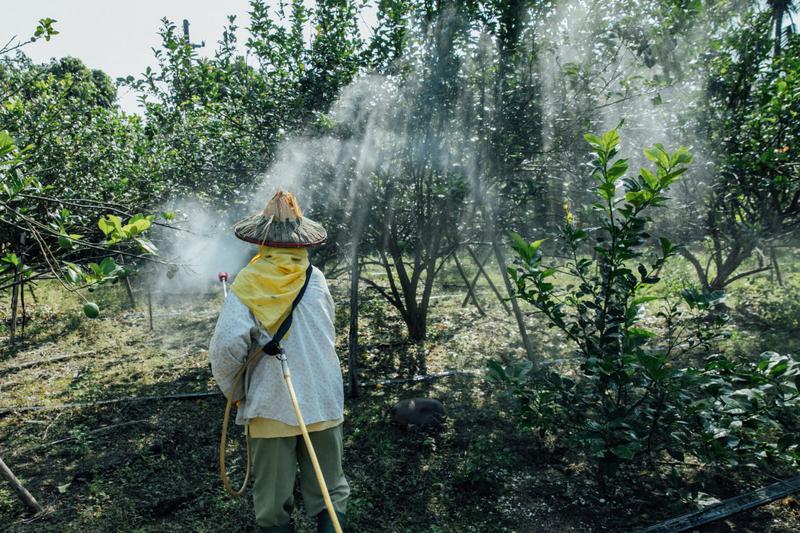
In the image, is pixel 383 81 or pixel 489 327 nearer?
pixel 383 81

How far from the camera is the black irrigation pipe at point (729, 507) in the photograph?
3.04 meters

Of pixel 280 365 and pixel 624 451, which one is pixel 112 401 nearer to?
pixel 280 365

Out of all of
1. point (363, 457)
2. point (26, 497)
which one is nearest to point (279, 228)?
point (363, 457)

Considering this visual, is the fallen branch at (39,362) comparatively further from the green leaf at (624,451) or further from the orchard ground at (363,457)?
the green leaf at (624,451)

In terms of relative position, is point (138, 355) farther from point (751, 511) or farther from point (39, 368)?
point (751, 511)

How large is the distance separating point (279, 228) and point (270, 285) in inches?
11.7

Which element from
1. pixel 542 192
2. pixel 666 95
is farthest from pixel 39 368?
pixel 666 95

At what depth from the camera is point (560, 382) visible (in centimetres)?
329

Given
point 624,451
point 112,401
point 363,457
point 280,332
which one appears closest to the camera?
point 280,332

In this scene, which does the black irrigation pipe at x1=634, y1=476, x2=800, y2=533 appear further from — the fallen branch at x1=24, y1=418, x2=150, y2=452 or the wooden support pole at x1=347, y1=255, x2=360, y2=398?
the fallen branch at x1=24, y1=418, x2=150, y2=452

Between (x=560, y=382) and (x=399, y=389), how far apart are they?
2.62 meters

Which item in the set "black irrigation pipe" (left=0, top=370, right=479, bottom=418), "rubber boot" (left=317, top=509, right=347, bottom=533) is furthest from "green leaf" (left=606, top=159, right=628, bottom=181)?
"black irrigation pipe" (left=0, top=370, right=479, bottom=418)

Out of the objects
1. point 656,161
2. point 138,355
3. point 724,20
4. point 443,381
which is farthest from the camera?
point 138,355

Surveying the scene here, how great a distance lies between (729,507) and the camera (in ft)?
10.6
